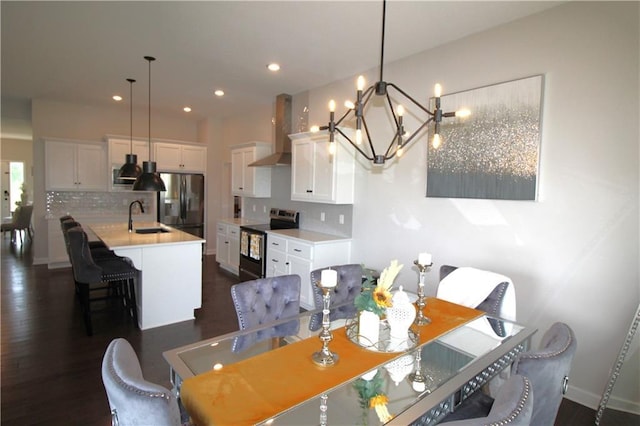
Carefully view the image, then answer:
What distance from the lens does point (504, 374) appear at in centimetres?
208

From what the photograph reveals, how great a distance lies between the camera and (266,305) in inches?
87.7

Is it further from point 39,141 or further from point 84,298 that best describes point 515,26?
point 39,141

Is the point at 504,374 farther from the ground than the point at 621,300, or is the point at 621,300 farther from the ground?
the point at 621,300

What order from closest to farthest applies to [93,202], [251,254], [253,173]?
[251,254] < [253,173] < [93,202]

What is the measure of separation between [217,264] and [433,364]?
218 inches

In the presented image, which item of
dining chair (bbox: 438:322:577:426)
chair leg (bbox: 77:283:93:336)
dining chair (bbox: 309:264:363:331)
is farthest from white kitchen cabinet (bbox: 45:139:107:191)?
dining chair (bbox: 438:322:577:426)

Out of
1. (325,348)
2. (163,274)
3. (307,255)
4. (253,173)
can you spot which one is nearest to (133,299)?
(163,274)

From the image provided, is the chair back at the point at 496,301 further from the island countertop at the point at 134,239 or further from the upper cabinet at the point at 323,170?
the island countertop at the point at 134,239

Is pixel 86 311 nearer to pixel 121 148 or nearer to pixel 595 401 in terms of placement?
pixel 121 148

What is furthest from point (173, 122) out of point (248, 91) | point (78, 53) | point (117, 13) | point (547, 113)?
point (547, 113)

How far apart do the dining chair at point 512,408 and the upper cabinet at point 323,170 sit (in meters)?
3.24

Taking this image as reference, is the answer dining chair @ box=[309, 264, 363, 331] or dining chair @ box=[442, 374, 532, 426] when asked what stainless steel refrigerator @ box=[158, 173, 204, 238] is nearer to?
dining chair @ box=[309, 264, 363, 331]

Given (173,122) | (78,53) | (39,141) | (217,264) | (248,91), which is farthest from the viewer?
(173,122)

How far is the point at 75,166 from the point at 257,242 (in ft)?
12.6
